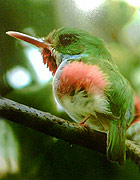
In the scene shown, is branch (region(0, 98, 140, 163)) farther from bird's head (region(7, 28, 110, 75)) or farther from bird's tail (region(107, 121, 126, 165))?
bird's head (region(7, 28, 110, 75))

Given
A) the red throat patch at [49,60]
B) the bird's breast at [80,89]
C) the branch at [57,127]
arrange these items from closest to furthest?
1. the branch at [57,127]
2. the bird's breast at [80,89]
3. the red throat patch at [49,60]

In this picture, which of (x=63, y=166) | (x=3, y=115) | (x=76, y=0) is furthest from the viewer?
(x=76, y=0)

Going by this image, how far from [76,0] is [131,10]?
0.32m

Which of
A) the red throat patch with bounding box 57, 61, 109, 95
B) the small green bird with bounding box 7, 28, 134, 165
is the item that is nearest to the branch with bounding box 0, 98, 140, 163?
the small green bird with bounding box 7, 28, 134, 165

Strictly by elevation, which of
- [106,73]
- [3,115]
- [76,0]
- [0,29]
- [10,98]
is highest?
[76,0]

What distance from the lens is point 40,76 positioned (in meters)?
1.51

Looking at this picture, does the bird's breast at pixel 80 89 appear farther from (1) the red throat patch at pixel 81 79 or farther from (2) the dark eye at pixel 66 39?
(2) the dark eye at pixel 66 39

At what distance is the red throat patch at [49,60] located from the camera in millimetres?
1497

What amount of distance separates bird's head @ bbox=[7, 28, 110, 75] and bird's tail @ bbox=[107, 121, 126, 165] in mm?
375

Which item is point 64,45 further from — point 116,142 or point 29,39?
point 116,142

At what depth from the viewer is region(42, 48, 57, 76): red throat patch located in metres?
1.50

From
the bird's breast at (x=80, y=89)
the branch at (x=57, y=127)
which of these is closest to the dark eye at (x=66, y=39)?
the bird's breast at (x=80, y=89)

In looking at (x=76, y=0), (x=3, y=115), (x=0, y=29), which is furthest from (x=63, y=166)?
(x=76, y=0)

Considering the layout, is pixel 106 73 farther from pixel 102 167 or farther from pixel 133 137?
pixel 102 167
